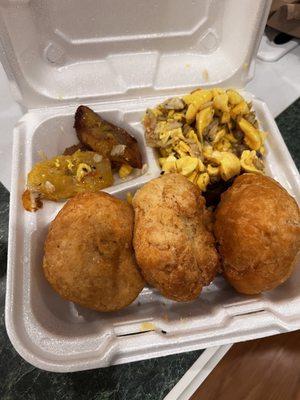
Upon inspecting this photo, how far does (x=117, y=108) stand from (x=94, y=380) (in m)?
0.90

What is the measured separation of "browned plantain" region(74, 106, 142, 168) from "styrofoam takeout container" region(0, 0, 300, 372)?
56 mm

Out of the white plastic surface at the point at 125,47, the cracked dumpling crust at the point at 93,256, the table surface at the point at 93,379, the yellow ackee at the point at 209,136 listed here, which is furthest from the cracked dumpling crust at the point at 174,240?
the white plastic surface at the point at 125,47

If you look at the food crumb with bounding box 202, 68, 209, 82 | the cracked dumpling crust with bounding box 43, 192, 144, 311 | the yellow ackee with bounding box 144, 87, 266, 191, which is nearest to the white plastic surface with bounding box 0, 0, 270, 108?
the food crumb with bounding box 202, 68, 209, 82

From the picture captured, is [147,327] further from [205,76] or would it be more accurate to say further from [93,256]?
[205,76]

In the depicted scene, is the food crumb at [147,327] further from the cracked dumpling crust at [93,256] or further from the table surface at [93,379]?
the table surface at [93,379]

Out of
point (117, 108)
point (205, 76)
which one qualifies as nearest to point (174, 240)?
point (117, 108)

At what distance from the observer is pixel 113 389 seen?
1022 mm

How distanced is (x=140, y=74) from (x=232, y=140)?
0.41 meters

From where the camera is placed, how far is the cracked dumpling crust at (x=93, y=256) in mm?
872

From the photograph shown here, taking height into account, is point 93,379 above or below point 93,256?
below

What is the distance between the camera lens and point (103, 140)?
1174 millimetres

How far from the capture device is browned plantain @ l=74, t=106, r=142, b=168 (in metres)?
1.17

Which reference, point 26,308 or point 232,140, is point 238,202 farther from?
point 26,308

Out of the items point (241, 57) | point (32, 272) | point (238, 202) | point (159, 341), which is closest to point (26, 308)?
point (32, 272)
